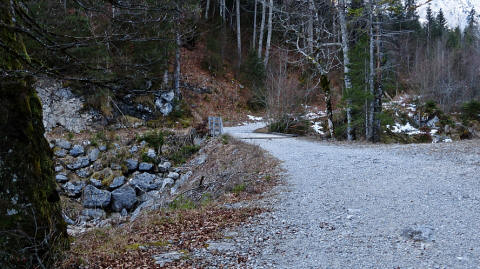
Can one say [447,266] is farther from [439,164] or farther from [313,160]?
[313,160]

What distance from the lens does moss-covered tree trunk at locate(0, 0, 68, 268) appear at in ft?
10.1

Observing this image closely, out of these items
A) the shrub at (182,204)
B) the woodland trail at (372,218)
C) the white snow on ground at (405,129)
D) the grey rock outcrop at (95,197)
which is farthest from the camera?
the white snow on ground at (405,129)

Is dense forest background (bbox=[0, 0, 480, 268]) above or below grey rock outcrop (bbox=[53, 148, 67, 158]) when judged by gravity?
above

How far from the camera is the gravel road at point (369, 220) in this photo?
355cm

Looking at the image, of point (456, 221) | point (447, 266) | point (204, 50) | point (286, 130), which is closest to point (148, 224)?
point (447, 266)

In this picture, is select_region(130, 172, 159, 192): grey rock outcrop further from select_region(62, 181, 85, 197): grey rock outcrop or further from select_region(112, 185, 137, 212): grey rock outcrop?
select_region(62, 181, 85, 197): grey rock outcrop

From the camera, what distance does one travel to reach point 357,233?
4195mm

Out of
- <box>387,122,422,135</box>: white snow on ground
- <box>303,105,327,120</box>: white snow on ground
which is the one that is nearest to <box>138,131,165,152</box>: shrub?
<box>303,105,327,120</box>: white snow on ground

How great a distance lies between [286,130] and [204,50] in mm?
15837

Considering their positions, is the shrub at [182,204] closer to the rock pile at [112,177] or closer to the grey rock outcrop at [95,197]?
the rock pile at [112,177]

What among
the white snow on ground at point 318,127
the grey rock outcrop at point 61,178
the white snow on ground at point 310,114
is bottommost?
the grey rock outcrop at point 61,178

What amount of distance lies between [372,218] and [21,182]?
431 cm

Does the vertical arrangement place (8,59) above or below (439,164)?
above

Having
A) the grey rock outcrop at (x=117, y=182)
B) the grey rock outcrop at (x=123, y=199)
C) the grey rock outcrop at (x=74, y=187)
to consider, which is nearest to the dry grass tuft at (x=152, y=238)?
the grey rock outcrop at (x=123, y=199)
